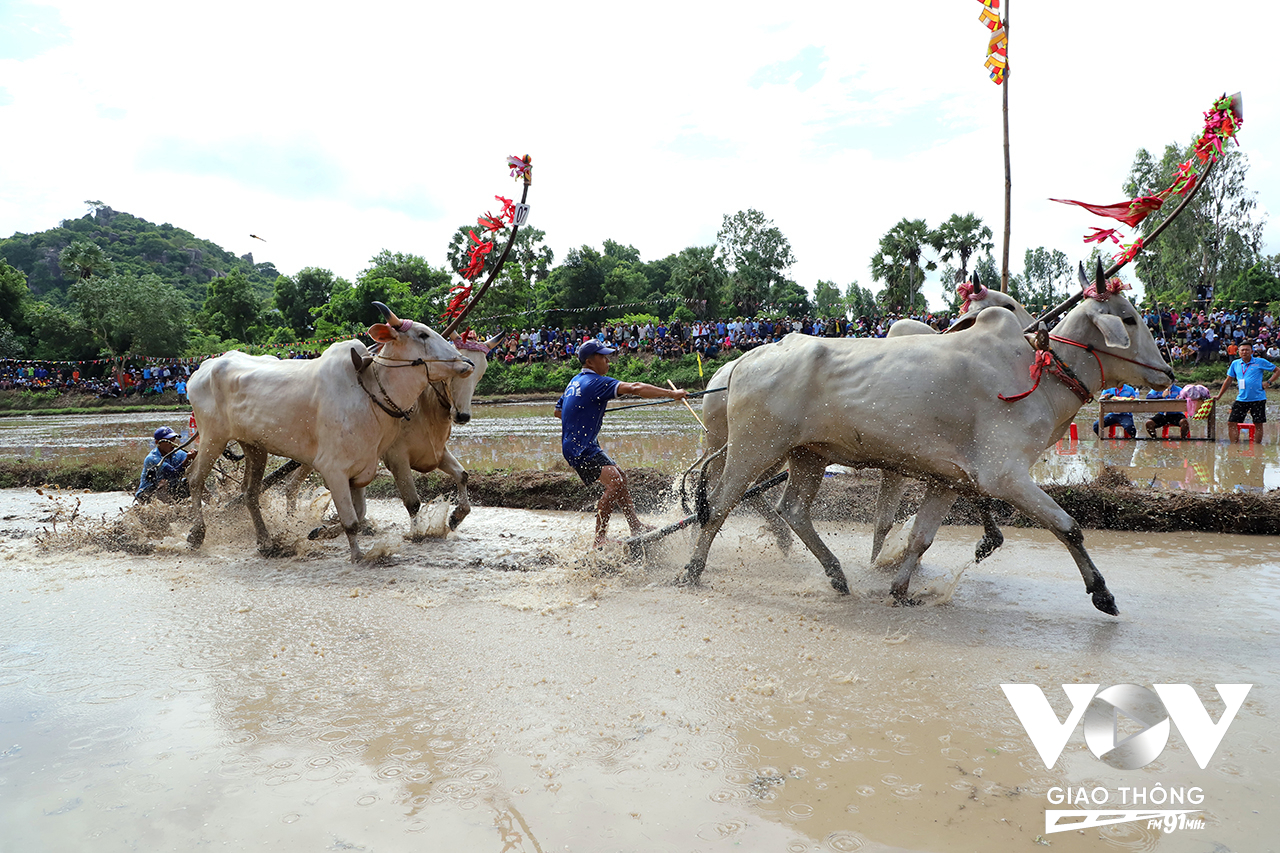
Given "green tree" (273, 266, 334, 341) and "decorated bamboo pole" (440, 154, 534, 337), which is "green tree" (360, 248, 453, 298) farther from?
"decorated bamboo pole" (440, 154, 534, 337)

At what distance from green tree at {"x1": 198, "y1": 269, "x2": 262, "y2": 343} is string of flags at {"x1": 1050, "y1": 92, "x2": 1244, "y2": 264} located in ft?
189

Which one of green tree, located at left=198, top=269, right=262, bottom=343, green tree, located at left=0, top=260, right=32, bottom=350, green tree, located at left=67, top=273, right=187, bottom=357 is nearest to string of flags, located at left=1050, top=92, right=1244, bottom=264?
green tree, located at left=67, top=273, right=187, bottom=357

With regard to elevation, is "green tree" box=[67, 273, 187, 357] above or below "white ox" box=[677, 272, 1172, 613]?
above

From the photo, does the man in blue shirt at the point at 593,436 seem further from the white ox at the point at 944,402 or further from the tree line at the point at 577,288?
the tree line at the point at 577,288

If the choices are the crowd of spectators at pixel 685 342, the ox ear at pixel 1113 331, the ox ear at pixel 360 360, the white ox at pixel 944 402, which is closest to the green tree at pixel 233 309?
the crowd of spectators at pixel 685 342

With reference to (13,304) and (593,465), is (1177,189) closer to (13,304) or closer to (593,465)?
(593,465)

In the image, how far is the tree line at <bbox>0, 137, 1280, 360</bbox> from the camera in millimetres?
38188

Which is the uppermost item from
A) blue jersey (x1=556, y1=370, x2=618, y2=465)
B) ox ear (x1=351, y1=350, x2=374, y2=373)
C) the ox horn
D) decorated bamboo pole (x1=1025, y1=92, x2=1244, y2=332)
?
decorated bamboo pole (x1=1025, y1=92, x2=1244, y2=332)

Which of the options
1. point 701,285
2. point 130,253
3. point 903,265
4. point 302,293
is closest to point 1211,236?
point 903,265

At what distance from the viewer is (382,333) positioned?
7.00 metres

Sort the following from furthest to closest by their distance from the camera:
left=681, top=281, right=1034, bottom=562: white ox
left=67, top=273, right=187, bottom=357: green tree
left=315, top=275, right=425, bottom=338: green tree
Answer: left=67, top=273, right=187, bottom=357: green tree < left=315, top=275, right=425, bottom=338: green tree < left=681, top=281, right=1034, bottom=562: white ox

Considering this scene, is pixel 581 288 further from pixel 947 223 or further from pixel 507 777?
pixel 507 777

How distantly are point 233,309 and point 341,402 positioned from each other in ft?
180

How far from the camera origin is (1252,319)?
1038 inches
